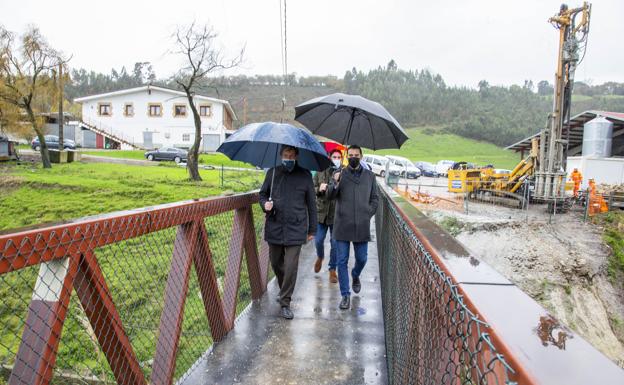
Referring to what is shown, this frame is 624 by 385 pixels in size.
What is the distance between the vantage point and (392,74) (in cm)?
11762

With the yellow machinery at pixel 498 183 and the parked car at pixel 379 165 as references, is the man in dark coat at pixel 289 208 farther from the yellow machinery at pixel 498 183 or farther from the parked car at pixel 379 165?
the parked car at pixel 379 165

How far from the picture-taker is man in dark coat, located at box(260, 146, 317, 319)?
13.3ft

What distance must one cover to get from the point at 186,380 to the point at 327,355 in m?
1.10

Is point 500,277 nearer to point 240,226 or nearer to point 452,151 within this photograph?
point 240,226

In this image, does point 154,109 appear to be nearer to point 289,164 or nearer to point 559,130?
point 559,130

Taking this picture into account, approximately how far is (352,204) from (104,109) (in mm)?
44738

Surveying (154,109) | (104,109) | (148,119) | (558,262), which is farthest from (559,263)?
(104,109)

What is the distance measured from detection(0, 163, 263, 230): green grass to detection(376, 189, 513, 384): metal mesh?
12768 mm

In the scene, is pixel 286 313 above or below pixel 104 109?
below

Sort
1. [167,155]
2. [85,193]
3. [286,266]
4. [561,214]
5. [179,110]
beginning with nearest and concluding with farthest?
[286,266]
[85,193]
[561,214]
[167,155]
[179,110]

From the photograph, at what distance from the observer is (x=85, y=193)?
16.5 metres

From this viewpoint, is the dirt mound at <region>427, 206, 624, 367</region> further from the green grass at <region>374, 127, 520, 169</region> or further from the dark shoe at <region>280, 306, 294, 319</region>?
the green grass at <region>374, 127, 520, 169</region>

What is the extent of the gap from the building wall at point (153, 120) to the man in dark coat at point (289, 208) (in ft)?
126

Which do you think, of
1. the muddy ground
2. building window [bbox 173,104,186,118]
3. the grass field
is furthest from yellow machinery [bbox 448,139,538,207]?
the grass field
